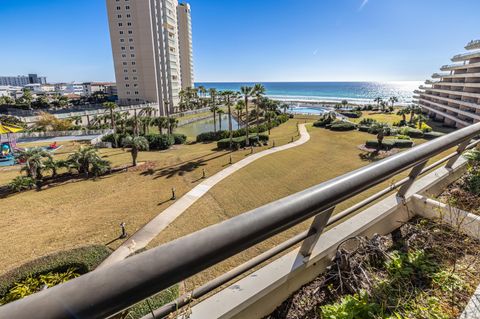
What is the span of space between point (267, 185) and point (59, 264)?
14.1m

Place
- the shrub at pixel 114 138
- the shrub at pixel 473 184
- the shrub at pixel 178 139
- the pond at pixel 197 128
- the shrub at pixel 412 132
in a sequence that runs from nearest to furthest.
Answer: the shrub at pixel 473 184 → the shrub at pixel 412 132 → the shrub at pixel 114 138 → the shrub at pixel 178 139 → the pond at pixel 197 128

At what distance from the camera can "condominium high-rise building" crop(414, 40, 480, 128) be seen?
4903cm

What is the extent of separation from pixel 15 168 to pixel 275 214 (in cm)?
3595

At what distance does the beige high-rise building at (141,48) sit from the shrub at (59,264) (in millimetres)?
65821

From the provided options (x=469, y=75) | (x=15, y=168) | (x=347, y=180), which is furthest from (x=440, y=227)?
(x=469, y=75)

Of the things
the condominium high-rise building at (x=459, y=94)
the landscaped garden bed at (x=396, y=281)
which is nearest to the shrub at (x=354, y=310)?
the landscaped garden bed at (x=396, y=281)

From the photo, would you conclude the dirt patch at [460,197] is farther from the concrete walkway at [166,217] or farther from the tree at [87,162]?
the tree at [87,162]

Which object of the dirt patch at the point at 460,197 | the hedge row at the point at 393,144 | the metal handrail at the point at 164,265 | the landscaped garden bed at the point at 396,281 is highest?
the metal handrail at the point at 164,265

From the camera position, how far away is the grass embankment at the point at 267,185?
13133 millimetres

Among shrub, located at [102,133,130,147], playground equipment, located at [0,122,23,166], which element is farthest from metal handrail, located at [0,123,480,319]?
shrub, located at [102,133,130,147]

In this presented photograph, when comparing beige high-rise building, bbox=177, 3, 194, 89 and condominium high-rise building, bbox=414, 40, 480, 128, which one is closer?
condominium high-rise building, bbox=414, 40, 480, 128

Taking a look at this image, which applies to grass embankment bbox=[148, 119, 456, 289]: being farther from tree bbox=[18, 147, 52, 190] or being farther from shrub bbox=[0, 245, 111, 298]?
tree bbox=[18, 147, 52, 190]

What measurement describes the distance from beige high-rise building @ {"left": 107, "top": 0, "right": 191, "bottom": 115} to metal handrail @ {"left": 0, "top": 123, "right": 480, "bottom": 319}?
250 feet

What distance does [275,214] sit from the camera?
3.91ft
